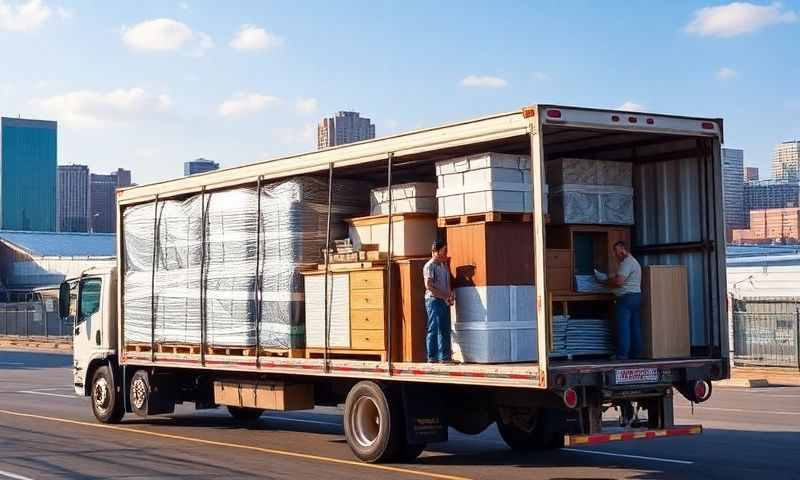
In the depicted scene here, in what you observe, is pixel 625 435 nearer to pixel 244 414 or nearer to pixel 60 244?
pixel 244 414

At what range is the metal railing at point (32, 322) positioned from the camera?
5396cm

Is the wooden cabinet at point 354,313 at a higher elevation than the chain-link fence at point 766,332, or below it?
higher

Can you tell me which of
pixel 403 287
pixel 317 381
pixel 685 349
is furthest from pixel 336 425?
pixel 685 349

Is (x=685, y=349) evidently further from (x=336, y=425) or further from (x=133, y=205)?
(x=133, y=205)

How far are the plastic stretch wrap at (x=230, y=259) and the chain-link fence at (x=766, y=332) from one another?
1615 centimetres

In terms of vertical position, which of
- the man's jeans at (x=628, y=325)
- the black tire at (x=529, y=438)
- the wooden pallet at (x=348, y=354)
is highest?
the man's jeans at (x=628, y=325)

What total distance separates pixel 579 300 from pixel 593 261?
0.60 metres

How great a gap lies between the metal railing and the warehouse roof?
27.9 m

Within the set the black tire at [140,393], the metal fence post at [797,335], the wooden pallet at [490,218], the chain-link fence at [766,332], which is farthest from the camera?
the chain-link fence at [766,332]

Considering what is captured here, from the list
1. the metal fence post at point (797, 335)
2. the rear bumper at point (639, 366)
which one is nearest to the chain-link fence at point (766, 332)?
the metal fence post at point (797, 335)

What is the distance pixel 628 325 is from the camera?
11945 millimetres

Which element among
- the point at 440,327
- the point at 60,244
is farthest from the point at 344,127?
the point at 440,327

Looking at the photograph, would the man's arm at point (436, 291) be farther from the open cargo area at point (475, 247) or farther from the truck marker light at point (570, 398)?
the truck marker light at point (570, 398)

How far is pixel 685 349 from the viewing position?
1219 cm
